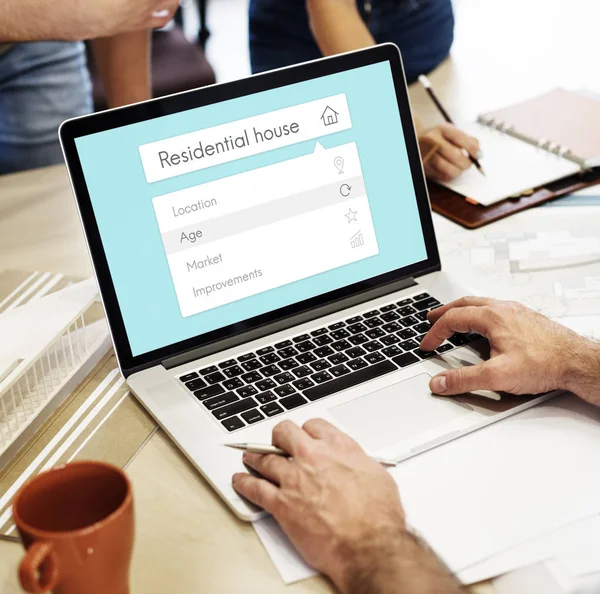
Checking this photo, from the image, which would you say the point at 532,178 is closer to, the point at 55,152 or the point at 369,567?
the point at 369,567

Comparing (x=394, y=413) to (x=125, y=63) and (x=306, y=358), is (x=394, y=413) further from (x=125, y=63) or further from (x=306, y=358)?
(x=125, y=63)

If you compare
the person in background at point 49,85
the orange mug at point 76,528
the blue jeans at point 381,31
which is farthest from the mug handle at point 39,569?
the blue jeans at point 381,31

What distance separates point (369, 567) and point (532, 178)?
85 cm

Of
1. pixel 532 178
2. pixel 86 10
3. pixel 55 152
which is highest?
pixel 86 10

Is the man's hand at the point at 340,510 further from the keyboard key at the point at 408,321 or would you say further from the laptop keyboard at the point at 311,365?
the keyboard key at the point at 408,321

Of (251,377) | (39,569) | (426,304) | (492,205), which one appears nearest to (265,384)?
(251,377)

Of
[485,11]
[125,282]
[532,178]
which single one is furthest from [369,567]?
[485,11]

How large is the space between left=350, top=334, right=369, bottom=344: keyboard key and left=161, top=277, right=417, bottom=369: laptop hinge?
0.06 meters

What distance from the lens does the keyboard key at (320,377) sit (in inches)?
34.4

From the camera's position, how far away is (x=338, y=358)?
0.91 meters

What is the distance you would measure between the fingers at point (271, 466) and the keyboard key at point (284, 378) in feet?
0.42

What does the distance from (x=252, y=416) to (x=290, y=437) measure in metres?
0.09

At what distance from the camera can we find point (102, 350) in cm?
96

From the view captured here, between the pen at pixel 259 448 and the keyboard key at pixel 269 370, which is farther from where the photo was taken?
the keyboard key at pixel 269 370
